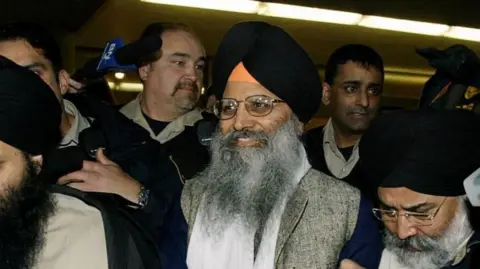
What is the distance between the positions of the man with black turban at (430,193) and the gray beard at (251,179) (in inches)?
10.0

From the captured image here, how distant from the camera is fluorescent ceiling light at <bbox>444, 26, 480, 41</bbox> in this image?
608 centimetres

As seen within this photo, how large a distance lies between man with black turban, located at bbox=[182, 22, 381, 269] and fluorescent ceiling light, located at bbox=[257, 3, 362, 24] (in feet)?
11.5

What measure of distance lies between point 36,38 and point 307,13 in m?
3.70

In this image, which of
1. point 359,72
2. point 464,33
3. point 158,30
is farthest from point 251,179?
point 464,33

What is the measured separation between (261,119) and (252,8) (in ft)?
12.2

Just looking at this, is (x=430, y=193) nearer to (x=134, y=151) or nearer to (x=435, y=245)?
(x=435, y=245)

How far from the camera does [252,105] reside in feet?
6.23

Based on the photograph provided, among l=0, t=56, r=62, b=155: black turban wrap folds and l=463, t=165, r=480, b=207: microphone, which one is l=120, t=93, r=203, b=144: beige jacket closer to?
l=0, t=56, r=62, b=155: black turban wrap folds

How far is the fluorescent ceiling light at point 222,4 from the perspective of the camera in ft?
17.6

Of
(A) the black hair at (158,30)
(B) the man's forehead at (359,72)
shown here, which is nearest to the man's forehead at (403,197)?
(A) the black hair at (158,30)

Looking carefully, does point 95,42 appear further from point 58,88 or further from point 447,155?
point 447,155

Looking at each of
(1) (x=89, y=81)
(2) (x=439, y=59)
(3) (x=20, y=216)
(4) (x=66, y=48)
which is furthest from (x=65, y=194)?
(4) (x=66, y=48)

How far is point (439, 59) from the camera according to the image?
2.04 meters

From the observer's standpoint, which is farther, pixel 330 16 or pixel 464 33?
pixel 464 33
